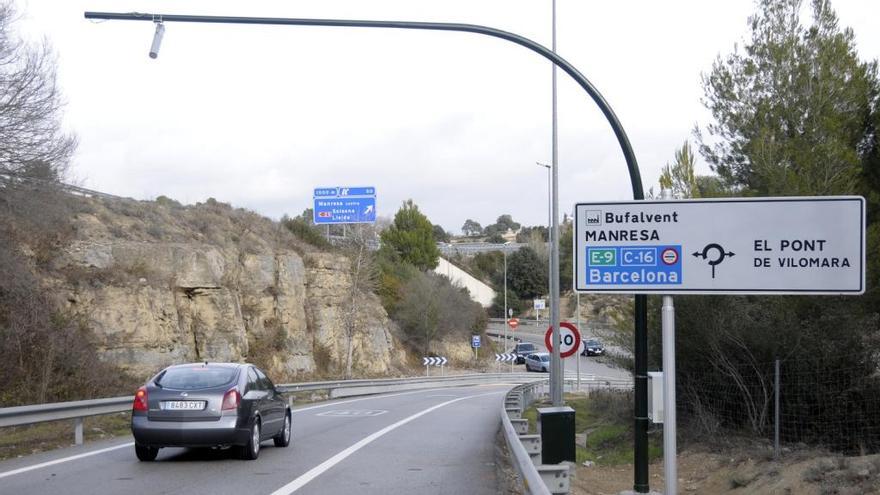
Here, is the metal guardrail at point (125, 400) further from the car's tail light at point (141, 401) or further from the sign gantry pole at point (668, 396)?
the sign gantry pole at point (668, 396)

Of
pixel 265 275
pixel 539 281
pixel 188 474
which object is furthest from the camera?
pixel 539 281

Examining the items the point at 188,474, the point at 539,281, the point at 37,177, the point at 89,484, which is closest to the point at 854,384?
the point at 188,474

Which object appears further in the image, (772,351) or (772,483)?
(772,351)

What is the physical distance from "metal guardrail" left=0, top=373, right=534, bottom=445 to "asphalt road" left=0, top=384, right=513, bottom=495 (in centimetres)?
70

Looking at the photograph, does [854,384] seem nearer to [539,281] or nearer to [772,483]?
[772,483]

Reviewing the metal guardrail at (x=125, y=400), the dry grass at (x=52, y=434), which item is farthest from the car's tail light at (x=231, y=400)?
the dry grass at (x=52, y=434)

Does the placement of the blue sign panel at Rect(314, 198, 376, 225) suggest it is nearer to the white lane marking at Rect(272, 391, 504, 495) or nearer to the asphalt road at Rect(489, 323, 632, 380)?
the asphalt road at Rect(489, 323, 632, 380)

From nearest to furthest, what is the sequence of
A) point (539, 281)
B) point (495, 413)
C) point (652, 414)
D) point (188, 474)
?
point (652, 414) → point (188, 474) → point (495, 413) → point (539, 281)

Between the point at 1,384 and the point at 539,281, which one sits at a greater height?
the point at 539,281

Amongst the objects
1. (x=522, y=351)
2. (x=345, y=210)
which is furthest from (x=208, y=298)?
(x=522, y=351)

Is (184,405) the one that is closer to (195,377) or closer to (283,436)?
(195,377)

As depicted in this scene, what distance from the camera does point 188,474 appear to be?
39.7 feet

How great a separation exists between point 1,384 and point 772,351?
17.7m

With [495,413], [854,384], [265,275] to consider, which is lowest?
[495,413]
